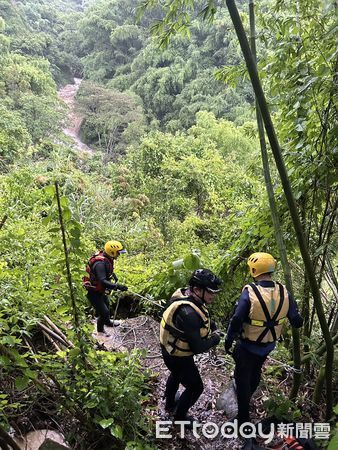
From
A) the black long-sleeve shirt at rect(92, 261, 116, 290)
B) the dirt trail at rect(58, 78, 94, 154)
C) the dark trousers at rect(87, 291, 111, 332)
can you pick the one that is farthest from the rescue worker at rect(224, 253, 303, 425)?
the dirt trail at rect(58, 78, 94, 154)

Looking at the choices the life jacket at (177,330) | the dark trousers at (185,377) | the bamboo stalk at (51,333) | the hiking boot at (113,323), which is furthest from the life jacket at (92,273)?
the life jacket at (177,330)

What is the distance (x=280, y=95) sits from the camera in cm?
369

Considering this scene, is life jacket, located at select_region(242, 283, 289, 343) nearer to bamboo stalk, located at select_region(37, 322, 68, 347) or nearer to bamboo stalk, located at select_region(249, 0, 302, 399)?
bamboo stalk, located at select_region(249, 0, 302, 399)

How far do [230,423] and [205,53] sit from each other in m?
39.0

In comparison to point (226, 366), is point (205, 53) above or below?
above

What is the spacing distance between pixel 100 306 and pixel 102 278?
2.00 ft

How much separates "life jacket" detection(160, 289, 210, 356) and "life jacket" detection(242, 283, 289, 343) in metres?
0.36

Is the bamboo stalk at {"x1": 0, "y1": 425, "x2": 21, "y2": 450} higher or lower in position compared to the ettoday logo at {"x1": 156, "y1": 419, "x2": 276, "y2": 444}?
higher

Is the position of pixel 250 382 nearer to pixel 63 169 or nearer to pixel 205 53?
pixel 63 169

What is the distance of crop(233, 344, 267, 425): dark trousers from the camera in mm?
3443

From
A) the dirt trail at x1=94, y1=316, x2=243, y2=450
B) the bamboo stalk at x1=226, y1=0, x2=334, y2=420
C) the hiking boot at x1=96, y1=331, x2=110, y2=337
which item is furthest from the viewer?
the hiking boot at x1=96, y1=331, x2=110, y2=337

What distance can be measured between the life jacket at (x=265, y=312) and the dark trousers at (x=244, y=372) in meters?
0.22

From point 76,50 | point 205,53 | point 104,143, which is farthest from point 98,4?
point 104,143

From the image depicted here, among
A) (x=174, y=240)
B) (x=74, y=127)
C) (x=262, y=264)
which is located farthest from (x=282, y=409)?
(x=74, y=127)
